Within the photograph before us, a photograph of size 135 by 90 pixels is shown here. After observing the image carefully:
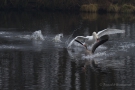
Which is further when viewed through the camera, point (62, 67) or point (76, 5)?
point (76, 5)

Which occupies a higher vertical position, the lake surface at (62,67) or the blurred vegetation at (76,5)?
the blurred vegetation at (76,5)

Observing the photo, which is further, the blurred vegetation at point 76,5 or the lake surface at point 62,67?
the blurred vegetation at point 76,5

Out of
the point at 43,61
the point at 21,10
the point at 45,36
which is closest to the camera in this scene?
the point at 43,61

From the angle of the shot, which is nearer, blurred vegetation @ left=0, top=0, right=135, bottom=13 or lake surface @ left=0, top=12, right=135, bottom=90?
lake surface @ left=0, top=12, right=135, bottom=90

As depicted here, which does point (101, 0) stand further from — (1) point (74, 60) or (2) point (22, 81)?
(2) point (22, 81)

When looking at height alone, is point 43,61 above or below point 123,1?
below

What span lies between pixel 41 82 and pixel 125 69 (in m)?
4.42

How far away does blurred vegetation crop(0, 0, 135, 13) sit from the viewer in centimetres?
6244

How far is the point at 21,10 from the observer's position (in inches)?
2527

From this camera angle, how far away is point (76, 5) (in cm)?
6600

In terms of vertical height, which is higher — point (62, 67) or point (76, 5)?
point (76, 5)

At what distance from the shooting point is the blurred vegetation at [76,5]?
6244 centimetres

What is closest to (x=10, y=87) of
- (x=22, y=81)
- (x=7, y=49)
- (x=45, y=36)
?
(x=22, y=81)

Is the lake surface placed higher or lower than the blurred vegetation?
lower
